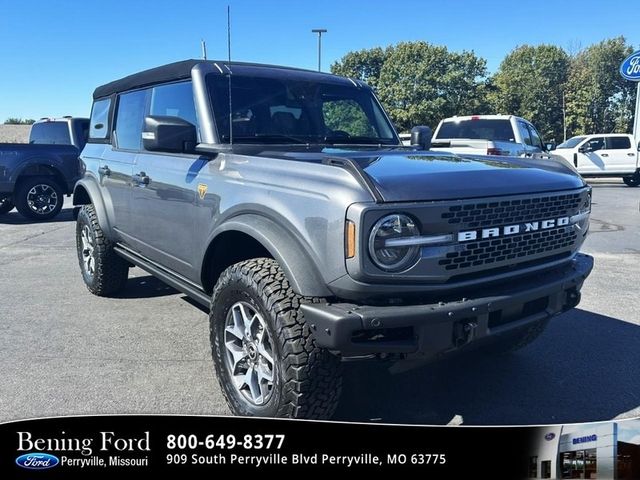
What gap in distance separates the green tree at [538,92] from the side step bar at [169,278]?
4377cm

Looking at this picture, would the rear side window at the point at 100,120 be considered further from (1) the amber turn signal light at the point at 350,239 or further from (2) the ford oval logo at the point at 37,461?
(1) the amber turn signal light at the point at 350,239

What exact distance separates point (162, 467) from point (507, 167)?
222cm

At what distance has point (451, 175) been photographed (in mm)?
2602

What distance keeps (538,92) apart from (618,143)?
25.7 meters

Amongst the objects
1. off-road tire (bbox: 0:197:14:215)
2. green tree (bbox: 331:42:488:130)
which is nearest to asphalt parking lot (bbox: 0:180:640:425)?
off-road tire (bbox: 0:197:14:215)

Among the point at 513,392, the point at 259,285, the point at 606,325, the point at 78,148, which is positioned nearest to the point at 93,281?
the point at 259,285

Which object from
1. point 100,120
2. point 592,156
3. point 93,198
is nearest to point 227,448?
point 93,198

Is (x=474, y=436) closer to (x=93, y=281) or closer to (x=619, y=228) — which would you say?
(x=93, y=281)

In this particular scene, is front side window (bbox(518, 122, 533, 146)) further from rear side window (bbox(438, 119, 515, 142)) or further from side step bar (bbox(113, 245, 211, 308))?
side step bar (bbox(113, 245, 211, 308))

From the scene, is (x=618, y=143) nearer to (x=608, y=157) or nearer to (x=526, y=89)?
(x=608, y=157)

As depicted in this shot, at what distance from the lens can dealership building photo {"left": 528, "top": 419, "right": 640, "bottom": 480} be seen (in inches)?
85.3

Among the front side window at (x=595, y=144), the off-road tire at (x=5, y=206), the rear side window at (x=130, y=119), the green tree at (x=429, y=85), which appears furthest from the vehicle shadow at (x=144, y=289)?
the green tree at (x=429, y=85)

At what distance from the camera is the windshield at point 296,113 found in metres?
3.60

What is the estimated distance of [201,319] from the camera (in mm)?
4820
